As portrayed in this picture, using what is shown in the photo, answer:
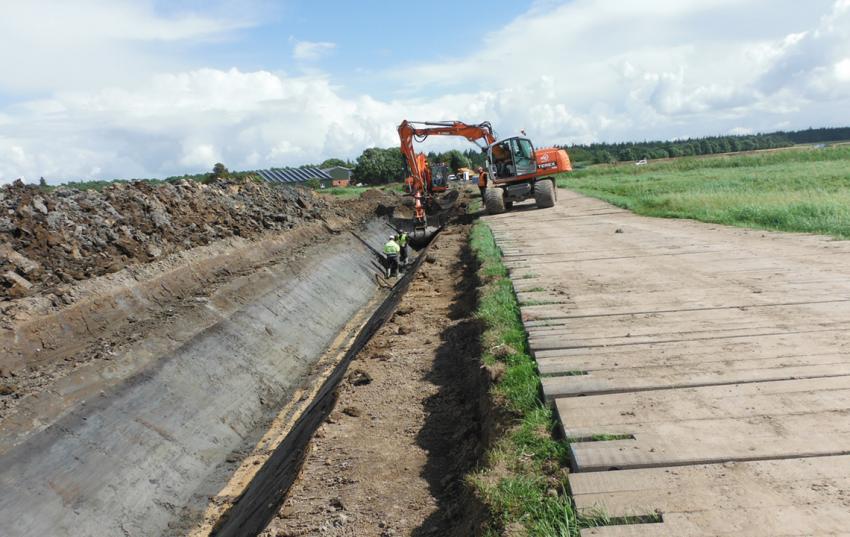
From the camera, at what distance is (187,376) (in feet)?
36.3

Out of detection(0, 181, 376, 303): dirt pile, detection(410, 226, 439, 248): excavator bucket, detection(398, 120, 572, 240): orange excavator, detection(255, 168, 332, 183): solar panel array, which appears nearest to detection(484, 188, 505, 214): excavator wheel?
detection(398, 120, 572, 240): orange excavator

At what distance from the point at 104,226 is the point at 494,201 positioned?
12.3m

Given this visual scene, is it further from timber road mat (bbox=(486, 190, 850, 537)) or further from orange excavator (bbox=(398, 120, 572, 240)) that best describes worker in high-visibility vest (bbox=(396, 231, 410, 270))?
timber road mat (bbox=(486, 190, 850, 537))

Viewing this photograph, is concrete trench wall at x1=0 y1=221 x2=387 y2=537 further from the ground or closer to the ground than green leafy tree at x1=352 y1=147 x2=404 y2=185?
closer to the ground

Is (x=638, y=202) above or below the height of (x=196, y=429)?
above

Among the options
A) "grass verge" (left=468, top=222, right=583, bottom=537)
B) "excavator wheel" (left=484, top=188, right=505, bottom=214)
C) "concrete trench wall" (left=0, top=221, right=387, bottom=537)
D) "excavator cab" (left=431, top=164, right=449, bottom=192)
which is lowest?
"concrete trench wall" (left=0, top=221, right=387, bottom=537)

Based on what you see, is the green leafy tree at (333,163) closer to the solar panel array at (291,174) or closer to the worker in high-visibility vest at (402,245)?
the solar panel array at (291,174)

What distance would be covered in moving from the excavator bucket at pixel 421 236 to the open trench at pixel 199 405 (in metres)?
9.07

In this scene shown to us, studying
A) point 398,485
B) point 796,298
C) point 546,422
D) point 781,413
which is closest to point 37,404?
point 398,485

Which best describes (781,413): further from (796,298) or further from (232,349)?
(232,349)

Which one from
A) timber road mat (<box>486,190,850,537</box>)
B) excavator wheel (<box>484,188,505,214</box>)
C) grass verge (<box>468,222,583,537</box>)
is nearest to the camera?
timber road mat (<box>486,190,850,537</box>)

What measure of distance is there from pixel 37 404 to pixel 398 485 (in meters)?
6.22

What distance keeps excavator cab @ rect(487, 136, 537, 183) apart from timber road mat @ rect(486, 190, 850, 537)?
1393 centimetres

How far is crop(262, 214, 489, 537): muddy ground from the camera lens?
14.8ft
